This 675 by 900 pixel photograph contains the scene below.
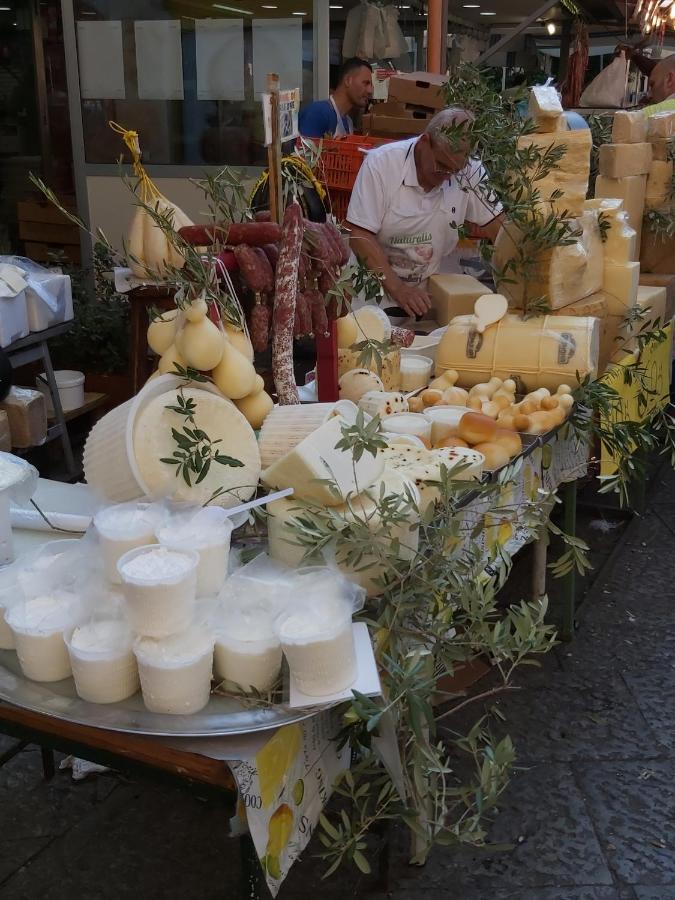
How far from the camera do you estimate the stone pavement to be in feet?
7.67

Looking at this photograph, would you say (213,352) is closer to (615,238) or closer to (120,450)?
(120,450)

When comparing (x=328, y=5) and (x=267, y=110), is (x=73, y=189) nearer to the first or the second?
(x=328, y=5)

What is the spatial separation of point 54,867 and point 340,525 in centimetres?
143

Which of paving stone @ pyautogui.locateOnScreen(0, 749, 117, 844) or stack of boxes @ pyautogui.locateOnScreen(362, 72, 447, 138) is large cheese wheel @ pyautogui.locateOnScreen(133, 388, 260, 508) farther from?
stack of boxes @ pyautogui.locateOnScreen(362, 72, 447, 138)

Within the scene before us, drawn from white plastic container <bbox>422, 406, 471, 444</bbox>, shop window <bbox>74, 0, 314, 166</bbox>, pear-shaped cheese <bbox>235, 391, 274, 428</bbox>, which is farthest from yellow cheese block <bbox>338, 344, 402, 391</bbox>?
shop window <bbox>74, 0, 314, 166</bbox>

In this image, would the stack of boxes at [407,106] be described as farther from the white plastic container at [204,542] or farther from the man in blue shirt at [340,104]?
the white plastic container at [204,542]

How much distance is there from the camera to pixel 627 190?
13.5ft

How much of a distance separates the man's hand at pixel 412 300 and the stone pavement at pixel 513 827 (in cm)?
156

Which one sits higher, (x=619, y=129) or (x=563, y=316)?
(x=619, y=129)

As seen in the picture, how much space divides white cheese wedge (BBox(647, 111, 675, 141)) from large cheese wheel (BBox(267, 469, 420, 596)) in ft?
10.7

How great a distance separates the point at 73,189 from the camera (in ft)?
22.8

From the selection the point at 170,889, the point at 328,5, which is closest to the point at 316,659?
the point at 170,889

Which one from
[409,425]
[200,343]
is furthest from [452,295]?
[200,343]

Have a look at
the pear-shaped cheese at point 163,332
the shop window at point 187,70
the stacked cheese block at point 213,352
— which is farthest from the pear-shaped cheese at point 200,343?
the shop window at point 187,70
